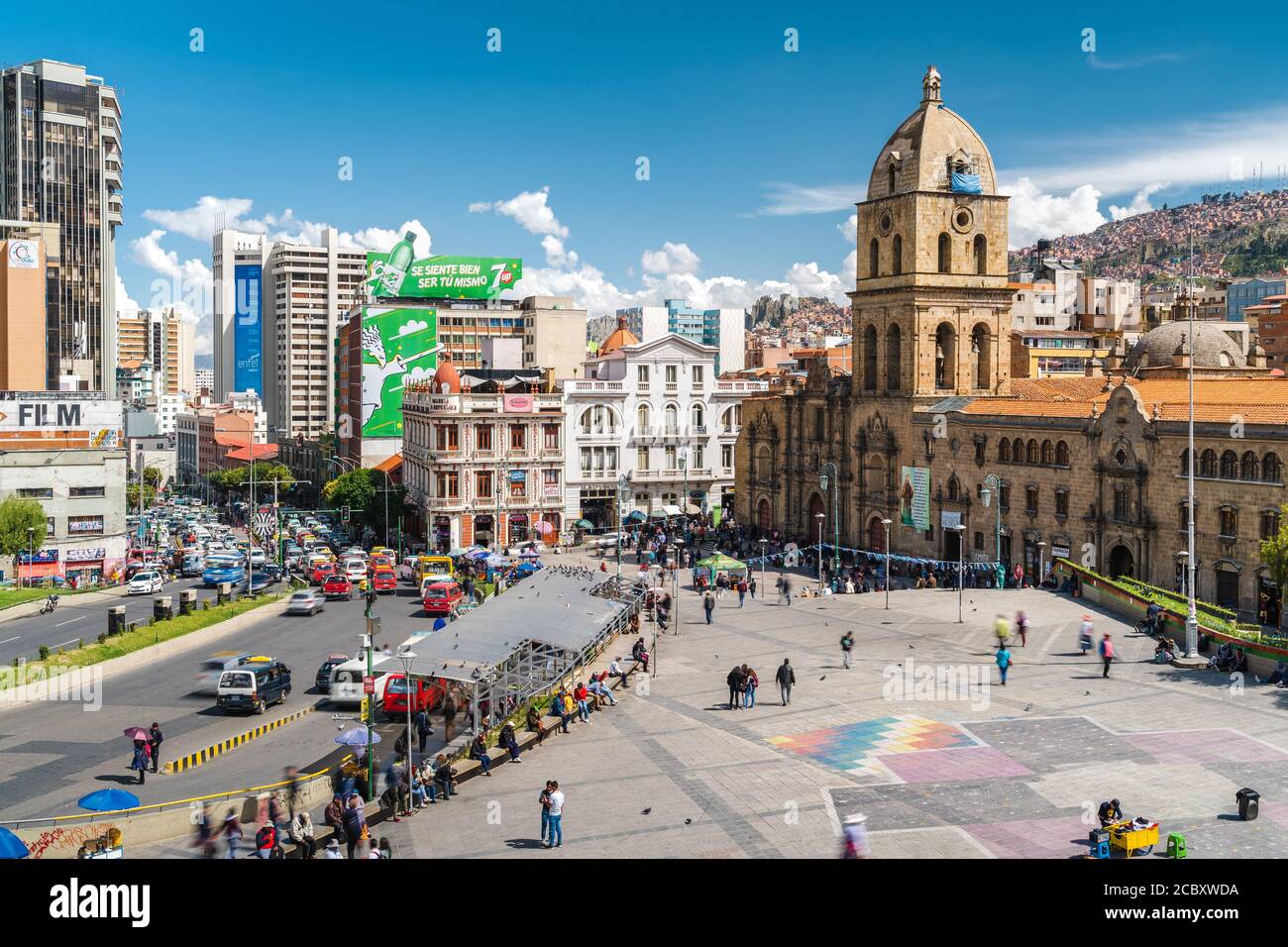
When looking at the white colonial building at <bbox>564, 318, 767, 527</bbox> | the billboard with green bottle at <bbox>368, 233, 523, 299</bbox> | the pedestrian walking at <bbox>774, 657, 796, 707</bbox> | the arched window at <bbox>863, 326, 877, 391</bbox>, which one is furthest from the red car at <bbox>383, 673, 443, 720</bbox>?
the billboard with green bottle at <bbox>368, 233, 523, 299</bbox>

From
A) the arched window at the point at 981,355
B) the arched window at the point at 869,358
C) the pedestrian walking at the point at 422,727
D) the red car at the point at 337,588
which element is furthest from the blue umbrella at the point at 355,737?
the arched window at the point at 981,355

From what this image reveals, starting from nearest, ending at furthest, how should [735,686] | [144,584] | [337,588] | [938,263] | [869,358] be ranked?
[735,686] < [337,588] < [144,584] < [938,263] < [869,358]

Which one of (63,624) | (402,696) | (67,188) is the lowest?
(63,624)

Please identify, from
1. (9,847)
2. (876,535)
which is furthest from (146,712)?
(876,535)

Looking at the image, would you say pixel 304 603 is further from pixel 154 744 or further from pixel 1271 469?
pixel 1271 469

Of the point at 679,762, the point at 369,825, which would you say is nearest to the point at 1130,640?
the point at 679,762

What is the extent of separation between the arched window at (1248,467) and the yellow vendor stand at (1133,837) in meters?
31.2

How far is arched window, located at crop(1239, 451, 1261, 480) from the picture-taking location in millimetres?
47375

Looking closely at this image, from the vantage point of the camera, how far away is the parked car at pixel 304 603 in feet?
184

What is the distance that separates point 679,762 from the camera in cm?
2852

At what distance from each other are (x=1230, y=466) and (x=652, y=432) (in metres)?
46.1

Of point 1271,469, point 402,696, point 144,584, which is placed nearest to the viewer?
point 402,696

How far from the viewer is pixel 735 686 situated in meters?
34.5
